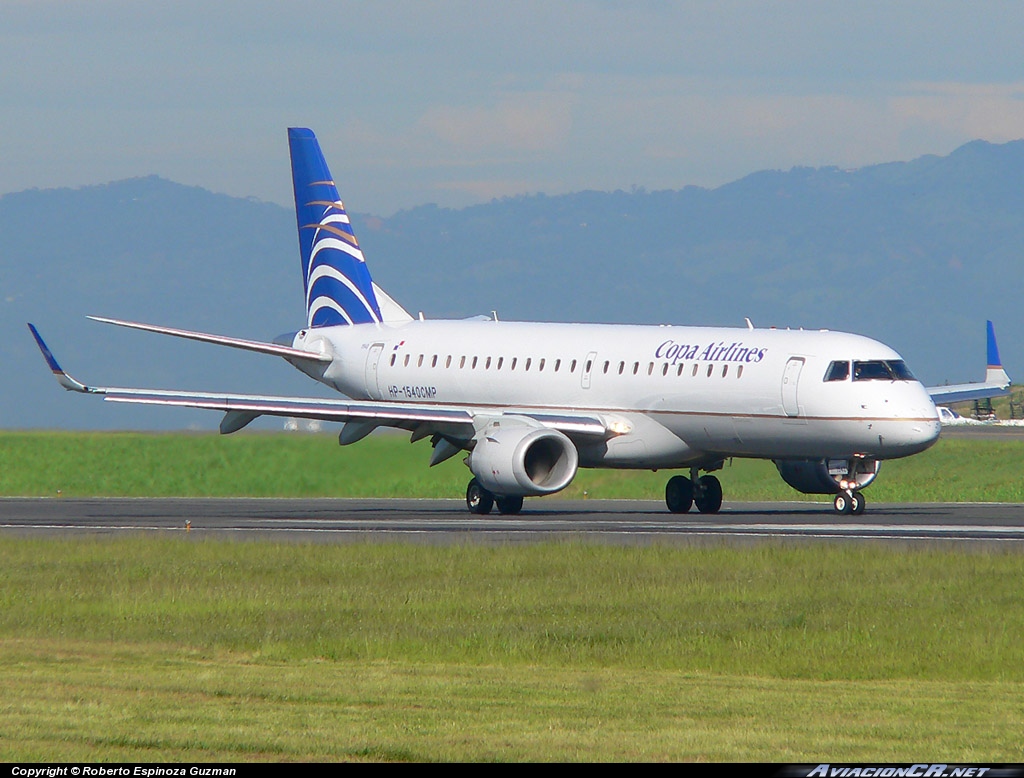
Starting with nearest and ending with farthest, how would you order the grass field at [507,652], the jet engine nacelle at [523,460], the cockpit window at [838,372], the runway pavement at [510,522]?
1. the grass field at [507,652]
2. the runway pavement at [510,522]
3. the cockpit window at [838,372]
4. the jet engine nacelle at [523,460]

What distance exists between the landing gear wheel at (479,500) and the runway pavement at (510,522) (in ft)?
1.05

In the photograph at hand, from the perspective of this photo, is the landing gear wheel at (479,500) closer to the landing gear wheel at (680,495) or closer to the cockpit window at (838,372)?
the landing gear wheel at (680,495)

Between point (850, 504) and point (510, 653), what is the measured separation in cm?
2175

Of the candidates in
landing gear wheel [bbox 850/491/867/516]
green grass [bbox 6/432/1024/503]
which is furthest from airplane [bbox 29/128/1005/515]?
green grass [bbox 6/432/1024/503]

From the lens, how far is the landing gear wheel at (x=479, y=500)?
3966 cm

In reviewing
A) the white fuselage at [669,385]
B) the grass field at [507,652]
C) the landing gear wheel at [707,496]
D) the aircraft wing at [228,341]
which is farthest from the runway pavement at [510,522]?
the aircraft wing at [228,341]

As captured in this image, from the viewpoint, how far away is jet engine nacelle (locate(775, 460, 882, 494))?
124 feet

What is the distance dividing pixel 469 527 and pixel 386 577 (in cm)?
1032

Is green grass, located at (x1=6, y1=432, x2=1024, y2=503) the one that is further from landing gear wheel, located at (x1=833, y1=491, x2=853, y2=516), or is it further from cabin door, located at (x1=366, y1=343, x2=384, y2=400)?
landing gear wheel, located at (x1=833, y1=491, x2=853, y2=516)

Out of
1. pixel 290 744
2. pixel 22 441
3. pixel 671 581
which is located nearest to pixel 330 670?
pixel 290 744

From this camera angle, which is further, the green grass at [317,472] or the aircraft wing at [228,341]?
the green grass at [317,472]

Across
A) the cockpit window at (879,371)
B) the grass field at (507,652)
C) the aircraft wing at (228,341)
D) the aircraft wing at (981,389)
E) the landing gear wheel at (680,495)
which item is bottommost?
the grass field at (507,652)
